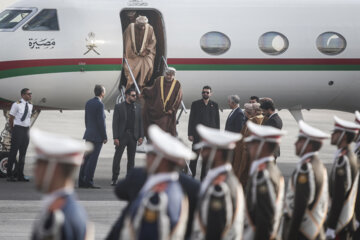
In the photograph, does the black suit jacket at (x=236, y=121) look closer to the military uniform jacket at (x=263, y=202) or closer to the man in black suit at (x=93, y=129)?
the man in black suit at (x=93, y=129)

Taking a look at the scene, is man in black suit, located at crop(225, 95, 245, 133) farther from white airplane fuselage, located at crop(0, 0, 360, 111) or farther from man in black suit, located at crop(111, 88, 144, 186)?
white airplane fuselage, located at crop(0, 0, 360, 111)

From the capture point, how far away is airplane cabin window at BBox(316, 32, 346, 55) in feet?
63.7

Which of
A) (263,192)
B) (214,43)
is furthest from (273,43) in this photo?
(263,192)

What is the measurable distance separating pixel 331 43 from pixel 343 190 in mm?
10437

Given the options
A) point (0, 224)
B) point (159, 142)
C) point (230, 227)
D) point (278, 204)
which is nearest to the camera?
point (159, 142)

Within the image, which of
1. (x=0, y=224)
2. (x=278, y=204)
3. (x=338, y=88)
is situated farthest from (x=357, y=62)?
(x=278, y=204)

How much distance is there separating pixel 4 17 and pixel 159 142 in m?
12.5

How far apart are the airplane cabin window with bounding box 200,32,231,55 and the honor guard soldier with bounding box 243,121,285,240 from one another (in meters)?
10.6

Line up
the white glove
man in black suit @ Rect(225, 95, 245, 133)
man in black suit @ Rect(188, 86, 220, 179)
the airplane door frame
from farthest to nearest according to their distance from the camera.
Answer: the airplane door frame → man in black suit @ Rect(188, 86, 220, 179) → man in black suit @ Rect(225, 95, 245, 133) → the white glove

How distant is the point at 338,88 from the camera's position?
19609mm

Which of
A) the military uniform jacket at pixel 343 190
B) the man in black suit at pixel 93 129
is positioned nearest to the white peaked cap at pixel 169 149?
the military uniform jacket at pixel 343 190

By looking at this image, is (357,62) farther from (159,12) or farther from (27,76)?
(27,76)

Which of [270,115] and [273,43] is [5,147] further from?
[273,43]

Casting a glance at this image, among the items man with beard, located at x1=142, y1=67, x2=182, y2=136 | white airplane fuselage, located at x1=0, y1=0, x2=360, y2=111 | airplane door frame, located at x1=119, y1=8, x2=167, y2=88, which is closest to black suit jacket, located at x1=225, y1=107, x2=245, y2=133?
man with beard, located at x1=142, y1=67, x2=182, y2=136
